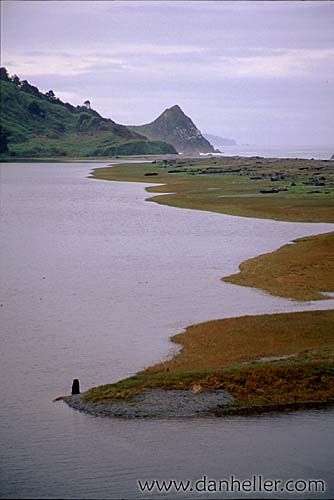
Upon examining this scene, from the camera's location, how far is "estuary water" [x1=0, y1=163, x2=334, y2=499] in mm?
18688

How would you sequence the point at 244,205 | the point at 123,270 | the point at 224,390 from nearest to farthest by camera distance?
the point at 224,390 < the point at 123,270 < the point at 244,205

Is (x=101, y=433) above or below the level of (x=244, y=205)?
below

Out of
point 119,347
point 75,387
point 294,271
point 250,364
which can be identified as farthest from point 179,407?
point 294,271

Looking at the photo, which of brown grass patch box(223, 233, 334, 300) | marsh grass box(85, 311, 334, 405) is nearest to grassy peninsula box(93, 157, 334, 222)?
brown grass patch box(223, 233, 334, 300)

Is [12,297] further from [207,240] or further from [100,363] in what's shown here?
[207,240]

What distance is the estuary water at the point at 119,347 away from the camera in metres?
18.7

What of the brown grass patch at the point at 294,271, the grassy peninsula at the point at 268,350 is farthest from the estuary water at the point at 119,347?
the brown grass patch at the point at 294,271

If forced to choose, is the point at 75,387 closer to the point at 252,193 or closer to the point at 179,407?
the point at 179,407

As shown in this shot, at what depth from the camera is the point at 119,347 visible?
91.2ft

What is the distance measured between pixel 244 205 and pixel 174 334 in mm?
45843

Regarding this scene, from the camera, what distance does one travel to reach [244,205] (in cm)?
7412

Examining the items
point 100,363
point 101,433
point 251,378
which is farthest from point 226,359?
point 101,433

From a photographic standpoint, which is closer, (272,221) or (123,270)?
(123,270)

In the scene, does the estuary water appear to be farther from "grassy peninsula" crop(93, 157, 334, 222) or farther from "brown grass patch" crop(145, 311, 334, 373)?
"grassy peninsula" crop(93, 157, 334, 222)
